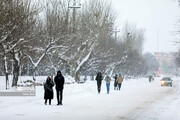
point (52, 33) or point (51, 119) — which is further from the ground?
point (52, 33)

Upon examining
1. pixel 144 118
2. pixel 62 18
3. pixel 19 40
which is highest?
pixel 62 18

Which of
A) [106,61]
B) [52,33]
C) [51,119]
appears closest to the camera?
[51,119]

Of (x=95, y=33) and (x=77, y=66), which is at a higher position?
(x=95, y=33)

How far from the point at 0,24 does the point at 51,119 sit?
11.7 metres

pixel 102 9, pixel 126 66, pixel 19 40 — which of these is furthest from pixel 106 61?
pixel 19 40

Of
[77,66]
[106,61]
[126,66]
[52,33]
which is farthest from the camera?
[126,66]

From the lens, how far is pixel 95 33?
165 feet

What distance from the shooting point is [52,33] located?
3672cm

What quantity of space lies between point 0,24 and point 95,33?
2746 centimetres

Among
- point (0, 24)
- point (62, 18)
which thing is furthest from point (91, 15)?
point (0, 24)

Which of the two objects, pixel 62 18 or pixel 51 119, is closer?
pixel 51 119

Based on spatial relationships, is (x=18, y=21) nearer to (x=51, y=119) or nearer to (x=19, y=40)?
(x=19, y=40)

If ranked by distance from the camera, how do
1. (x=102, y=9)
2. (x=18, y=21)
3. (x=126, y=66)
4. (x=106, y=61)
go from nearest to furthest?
(x=18, y=21), (x=102, y=9), (x=106, y=61), (x=126, y=66)

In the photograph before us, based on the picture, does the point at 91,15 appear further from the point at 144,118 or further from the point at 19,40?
the point at 144,118
